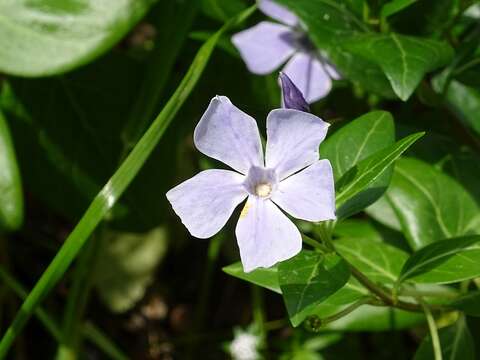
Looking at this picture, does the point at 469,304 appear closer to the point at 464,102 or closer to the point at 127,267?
the point at 464,102

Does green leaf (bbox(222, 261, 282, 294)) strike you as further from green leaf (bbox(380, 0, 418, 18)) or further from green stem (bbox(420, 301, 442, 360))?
green leaf (bbox(380, 0, 418, 18))

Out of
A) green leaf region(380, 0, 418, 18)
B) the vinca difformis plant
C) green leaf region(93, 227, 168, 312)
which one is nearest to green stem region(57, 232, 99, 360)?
the vinca difformis plant

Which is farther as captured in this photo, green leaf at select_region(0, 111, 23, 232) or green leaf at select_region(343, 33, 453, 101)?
green leaf at select_region(0, 111, 23, 232)

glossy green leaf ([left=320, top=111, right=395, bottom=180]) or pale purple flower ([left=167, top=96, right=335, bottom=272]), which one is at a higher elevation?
pale purple flower ([left=167, top=96, right=335, bottom=272])

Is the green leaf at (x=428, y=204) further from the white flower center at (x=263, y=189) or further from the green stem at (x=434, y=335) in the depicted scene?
the white flower center at (x=263, y=189)

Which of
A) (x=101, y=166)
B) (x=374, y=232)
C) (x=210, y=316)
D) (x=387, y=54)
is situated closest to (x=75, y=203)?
(x=101, y=166)

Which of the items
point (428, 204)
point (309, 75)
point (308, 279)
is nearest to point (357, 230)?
point (428, 204)

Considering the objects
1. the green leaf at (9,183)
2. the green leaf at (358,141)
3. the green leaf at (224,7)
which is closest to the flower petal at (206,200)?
the green leaf at (358,141)

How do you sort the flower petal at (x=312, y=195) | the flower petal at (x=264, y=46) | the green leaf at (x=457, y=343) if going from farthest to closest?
the flower petal at (x=264, y=46) < the green leaf at (x=457, y=343) < the flower petal at (x=312, y=195)
